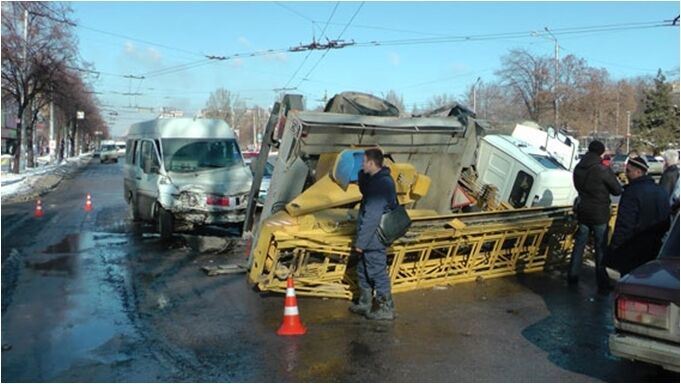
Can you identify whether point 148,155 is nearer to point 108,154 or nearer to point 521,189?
point 521,189

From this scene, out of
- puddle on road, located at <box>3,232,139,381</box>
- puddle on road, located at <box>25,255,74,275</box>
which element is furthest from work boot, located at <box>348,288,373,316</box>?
puddle on road, located at <box>25,255,74,275</box>

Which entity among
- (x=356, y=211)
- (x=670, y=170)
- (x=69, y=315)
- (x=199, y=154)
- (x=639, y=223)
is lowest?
(x=69, y=315)

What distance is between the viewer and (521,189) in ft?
41.6

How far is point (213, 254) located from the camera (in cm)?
1147

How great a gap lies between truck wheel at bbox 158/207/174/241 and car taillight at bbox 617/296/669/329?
31.5ft

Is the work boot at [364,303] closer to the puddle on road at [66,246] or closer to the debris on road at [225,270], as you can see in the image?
the debris on road at [225,270]

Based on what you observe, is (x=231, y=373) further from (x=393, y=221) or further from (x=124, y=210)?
(x=124, y=210)

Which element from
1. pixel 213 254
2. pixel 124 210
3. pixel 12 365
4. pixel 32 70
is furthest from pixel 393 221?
pixel 32 70

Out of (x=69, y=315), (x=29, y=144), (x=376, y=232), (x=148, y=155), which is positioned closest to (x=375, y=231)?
(x=376, y=232)

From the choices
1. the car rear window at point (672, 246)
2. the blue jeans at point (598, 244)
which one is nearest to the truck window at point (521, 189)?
the blue jeans at point (598, 244)

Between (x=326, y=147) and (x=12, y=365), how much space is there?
189 inches

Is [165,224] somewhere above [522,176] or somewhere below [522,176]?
below

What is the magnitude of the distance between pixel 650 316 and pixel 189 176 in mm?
10094

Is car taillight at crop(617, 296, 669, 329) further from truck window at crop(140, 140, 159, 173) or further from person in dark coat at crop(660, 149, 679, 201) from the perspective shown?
truck window at crop(140, 140, 159, 173)
